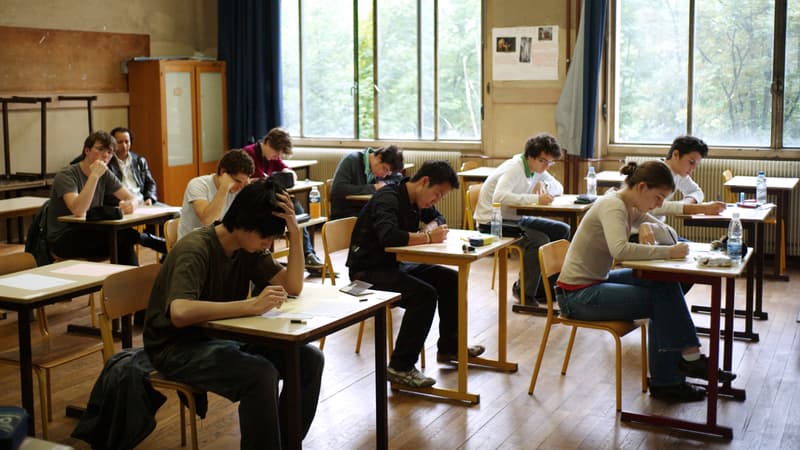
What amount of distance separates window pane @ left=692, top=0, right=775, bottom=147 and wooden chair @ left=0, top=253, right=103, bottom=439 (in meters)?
5.94

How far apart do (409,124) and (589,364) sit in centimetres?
492

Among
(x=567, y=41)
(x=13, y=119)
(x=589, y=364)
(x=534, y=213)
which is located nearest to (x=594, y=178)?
(x=534, y=213)

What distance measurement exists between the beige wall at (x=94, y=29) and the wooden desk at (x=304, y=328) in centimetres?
547

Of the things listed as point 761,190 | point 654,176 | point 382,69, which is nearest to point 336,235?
point 654,176

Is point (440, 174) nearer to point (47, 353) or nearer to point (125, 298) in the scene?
point (125, 298)

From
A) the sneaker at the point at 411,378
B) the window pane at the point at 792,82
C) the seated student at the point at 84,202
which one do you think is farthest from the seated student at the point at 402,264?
the window pane at the point at 792,82

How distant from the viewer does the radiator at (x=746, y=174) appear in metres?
7.41

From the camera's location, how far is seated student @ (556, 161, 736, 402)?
3.86 m

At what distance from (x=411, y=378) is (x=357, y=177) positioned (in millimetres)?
2697

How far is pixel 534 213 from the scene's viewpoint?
590 cm

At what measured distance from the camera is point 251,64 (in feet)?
31.3

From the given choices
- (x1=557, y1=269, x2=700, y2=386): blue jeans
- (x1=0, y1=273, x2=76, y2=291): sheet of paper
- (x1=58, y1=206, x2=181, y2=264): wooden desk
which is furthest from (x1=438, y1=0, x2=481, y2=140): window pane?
(x1=0, y1=273, x2=76, y2=291): sheet of paper

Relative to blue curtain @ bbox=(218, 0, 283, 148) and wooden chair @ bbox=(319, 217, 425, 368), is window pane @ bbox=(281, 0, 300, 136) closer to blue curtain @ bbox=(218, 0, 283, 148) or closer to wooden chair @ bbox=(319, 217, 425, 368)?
blue curtain @ bbox=(218, 0, 283, 148)

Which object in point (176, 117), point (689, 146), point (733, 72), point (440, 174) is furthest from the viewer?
point (176, 117)
